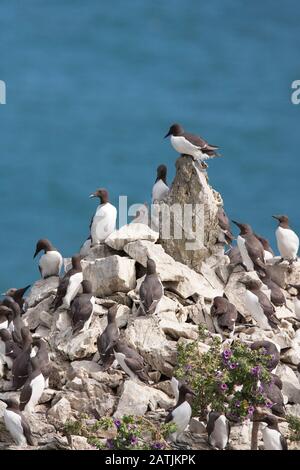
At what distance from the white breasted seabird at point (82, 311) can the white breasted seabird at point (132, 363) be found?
52.8 inches

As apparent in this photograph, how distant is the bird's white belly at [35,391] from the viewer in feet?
111

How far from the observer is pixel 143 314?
35.3m

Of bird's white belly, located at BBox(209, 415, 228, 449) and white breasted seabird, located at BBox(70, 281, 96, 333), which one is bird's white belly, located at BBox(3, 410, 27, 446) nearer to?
white breasted seabird, located at BBox(70, 281, 96, 333)

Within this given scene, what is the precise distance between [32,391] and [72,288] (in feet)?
9.14

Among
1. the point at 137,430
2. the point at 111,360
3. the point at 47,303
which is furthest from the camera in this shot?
the point at 47,303

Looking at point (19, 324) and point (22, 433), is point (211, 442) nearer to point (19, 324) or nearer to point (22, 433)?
point (22, 433)

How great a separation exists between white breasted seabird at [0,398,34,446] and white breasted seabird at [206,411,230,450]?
2.71 m

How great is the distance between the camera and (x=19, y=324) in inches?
1421

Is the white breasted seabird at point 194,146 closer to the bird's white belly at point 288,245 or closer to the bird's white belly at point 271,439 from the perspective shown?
the bird's white belly at point 288,245

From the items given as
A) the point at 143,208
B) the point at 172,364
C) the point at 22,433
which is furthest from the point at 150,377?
the point at 143,208

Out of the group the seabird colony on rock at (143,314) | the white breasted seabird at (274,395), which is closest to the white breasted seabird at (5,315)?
the seabird colony on rock at (143,314)

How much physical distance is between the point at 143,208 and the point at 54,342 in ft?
13.6

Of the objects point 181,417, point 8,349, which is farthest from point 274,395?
point 8,349

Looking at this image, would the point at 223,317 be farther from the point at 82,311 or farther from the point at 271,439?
the point at 271,439
